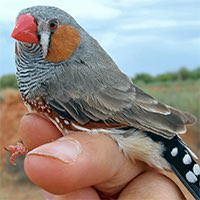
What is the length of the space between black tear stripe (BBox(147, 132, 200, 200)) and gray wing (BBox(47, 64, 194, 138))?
71 millimetres

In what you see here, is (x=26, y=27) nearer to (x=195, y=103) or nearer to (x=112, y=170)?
(x=112, y=170)

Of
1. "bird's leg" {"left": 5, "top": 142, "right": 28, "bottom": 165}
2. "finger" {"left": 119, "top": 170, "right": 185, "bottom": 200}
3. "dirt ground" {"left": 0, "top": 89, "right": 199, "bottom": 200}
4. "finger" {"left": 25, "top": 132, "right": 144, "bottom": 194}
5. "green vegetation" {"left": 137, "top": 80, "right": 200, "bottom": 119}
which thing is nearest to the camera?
"finger" {"left": 25, "top": 132, "right": 144, "bottom": 194}

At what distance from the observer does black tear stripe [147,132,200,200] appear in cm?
266

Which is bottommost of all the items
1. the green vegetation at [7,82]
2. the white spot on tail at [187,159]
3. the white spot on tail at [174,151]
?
the green vegetation at [7,82]

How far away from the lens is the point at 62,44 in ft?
9.07

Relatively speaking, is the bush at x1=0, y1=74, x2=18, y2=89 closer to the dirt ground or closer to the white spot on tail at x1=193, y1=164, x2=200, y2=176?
the dirt ground

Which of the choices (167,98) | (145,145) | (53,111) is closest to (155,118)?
(145,145)

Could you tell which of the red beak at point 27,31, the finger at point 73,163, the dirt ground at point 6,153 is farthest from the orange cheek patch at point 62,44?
the dirt ground at point 6,153

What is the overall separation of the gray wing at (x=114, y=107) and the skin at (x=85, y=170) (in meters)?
0.13

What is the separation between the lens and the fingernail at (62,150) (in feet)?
7.63

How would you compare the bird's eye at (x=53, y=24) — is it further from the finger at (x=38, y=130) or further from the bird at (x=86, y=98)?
the finger at (x=38, y=130)

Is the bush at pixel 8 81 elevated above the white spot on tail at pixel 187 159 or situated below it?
below

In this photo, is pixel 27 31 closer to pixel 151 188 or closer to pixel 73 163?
pixel 73 163

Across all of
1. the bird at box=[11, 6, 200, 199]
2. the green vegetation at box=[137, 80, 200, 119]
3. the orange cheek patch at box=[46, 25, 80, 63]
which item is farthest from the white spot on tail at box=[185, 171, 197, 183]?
the green vegetation at box=[137, 80, 200, 119]
